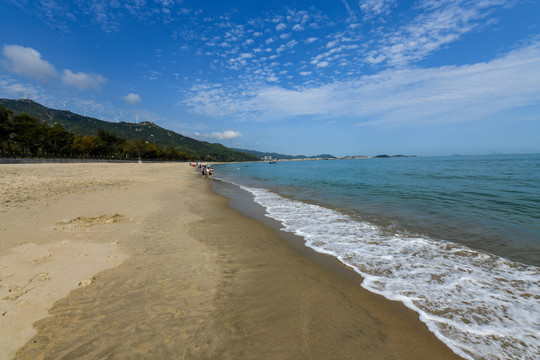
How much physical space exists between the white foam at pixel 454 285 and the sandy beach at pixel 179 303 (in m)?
0.53

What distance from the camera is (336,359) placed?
10.1 ft

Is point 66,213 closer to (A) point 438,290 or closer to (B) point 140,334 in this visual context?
(B) point 140,334

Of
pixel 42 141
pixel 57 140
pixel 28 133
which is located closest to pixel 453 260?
pixel 28 133

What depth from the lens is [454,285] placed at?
5.20 m

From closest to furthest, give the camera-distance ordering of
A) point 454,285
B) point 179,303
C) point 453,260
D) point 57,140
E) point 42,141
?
point 179,303 < point 454,285 < point 453,260 < point 42,141 < point 57,140

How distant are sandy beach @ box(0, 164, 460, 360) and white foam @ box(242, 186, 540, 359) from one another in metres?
0.53

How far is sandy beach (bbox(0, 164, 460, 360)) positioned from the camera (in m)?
3.16

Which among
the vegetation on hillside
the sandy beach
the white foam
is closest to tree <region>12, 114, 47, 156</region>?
the vegetation on hillside

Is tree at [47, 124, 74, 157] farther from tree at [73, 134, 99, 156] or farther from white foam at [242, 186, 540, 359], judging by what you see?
white foam at [242, 186, 540, 359]

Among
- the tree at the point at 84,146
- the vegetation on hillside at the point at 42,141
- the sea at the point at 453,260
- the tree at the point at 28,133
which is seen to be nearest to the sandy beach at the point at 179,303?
the sea at the point at 453,260

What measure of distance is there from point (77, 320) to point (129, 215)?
720 centimetres

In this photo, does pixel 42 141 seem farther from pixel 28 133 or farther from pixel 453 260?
pixel 453 260

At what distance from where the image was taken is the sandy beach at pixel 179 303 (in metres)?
3.16

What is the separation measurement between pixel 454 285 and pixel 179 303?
6.11 meters
